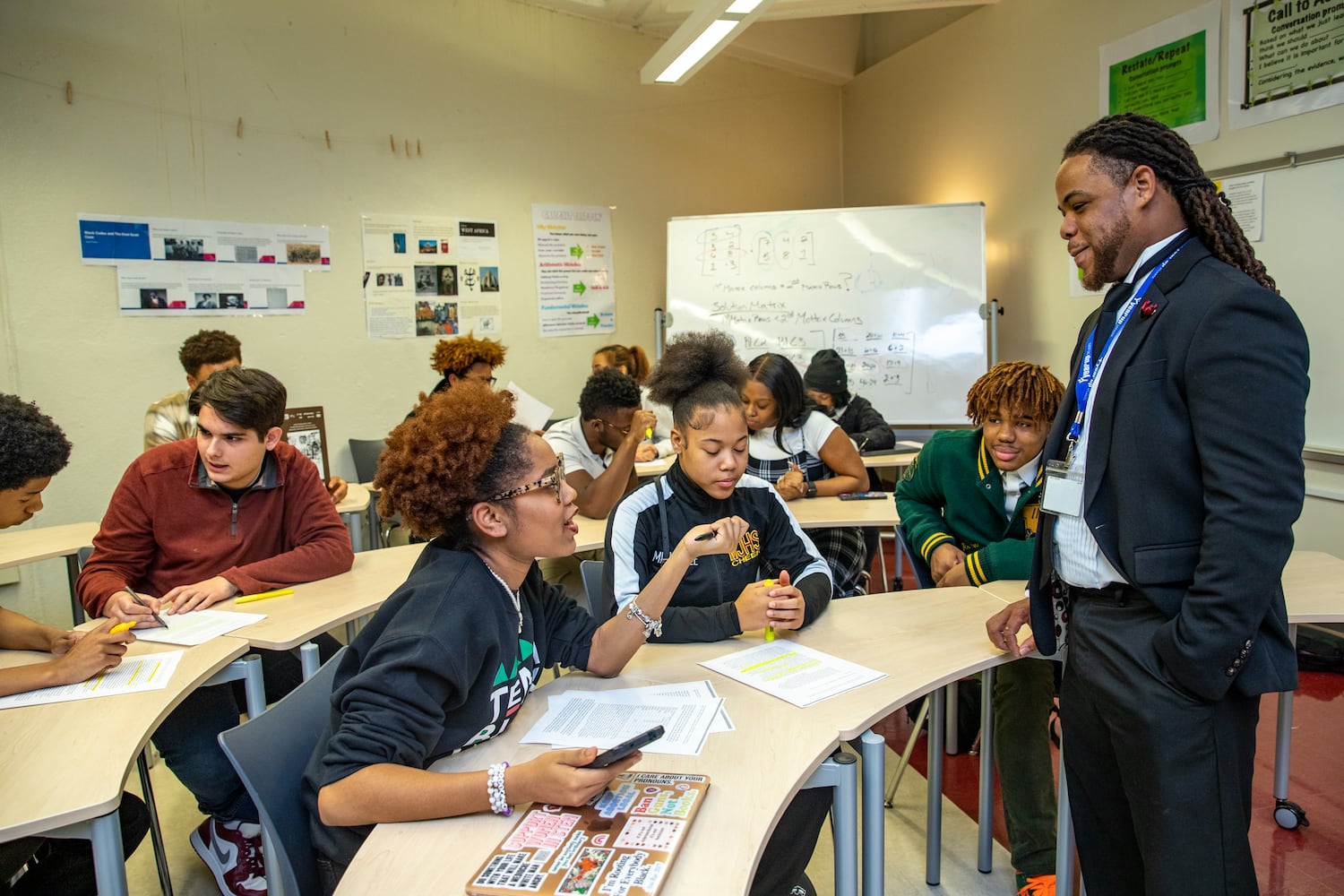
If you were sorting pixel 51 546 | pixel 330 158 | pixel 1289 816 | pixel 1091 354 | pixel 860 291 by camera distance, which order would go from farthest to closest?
pixel 860 291 < pixel 330 158 < pixel 51 546 < pixel 1289 816 < pixel 1091 354

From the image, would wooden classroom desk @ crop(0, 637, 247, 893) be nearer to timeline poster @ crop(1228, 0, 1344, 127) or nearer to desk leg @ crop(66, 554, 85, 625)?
desk leg @ crop(66, 554, 85, 625)

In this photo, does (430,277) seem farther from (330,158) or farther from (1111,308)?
(1111,308)

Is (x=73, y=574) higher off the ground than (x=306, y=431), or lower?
lower

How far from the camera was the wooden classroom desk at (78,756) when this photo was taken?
124 centimetres

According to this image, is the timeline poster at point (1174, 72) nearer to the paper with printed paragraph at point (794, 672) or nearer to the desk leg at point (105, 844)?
the paper with printed paragraph at point (794, 672)

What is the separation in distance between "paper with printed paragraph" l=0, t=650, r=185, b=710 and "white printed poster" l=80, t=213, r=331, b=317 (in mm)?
2929

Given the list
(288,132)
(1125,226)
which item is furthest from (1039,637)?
(288,132)

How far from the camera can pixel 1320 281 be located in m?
3.48

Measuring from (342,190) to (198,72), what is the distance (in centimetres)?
83

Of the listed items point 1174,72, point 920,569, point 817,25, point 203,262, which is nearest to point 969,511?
point 920,569

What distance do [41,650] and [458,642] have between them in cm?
124

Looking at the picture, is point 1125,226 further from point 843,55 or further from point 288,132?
point 843,55

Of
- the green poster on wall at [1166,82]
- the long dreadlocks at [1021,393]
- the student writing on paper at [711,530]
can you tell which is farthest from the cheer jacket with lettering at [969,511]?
the green poster on wall at [1166,82]

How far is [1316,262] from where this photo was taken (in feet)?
11.4
